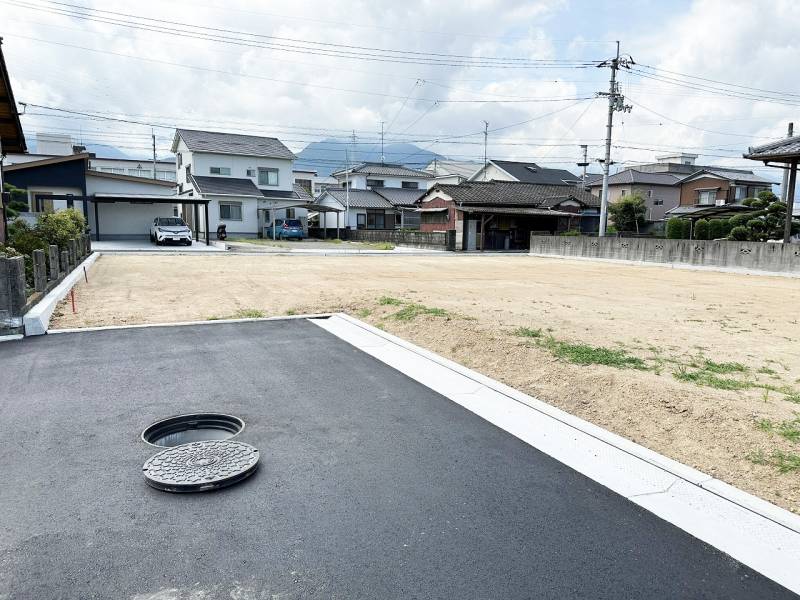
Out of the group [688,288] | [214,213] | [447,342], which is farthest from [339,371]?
[214,213]

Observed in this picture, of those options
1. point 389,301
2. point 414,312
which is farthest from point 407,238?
point 414,312

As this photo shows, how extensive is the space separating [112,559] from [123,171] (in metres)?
64.1

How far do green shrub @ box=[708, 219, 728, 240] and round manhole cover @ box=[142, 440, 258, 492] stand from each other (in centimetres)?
3203

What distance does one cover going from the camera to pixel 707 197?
1790 inches

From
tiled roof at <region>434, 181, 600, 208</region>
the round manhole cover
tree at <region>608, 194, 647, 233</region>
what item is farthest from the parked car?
the round manhole cover

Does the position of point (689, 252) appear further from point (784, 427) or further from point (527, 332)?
point (784, 427)

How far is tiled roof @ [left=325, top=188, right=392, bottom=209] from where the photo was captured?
4666cm

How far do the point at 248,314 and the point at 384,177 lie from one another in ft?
159

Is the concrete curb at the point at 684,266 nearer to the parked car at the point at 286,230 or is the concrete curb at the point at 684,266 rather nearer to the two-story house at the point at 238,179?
the parked car at the point at 286,230

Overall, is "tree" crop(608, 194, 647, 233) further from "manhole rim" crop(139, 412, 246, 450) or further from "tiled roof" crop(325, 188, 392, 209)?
"manhole rim" crop(139, 412, 246, 450)

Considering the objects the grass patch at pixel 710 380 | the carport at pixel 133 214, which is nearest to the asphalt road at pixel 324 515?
the grass patch at pixel 710 380

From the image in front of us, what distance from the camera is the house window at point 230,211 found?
3875 centimetres

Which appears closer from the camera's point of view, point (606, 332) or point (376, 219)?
point (606, 332)

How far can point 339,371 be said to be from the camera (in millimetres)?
5781
